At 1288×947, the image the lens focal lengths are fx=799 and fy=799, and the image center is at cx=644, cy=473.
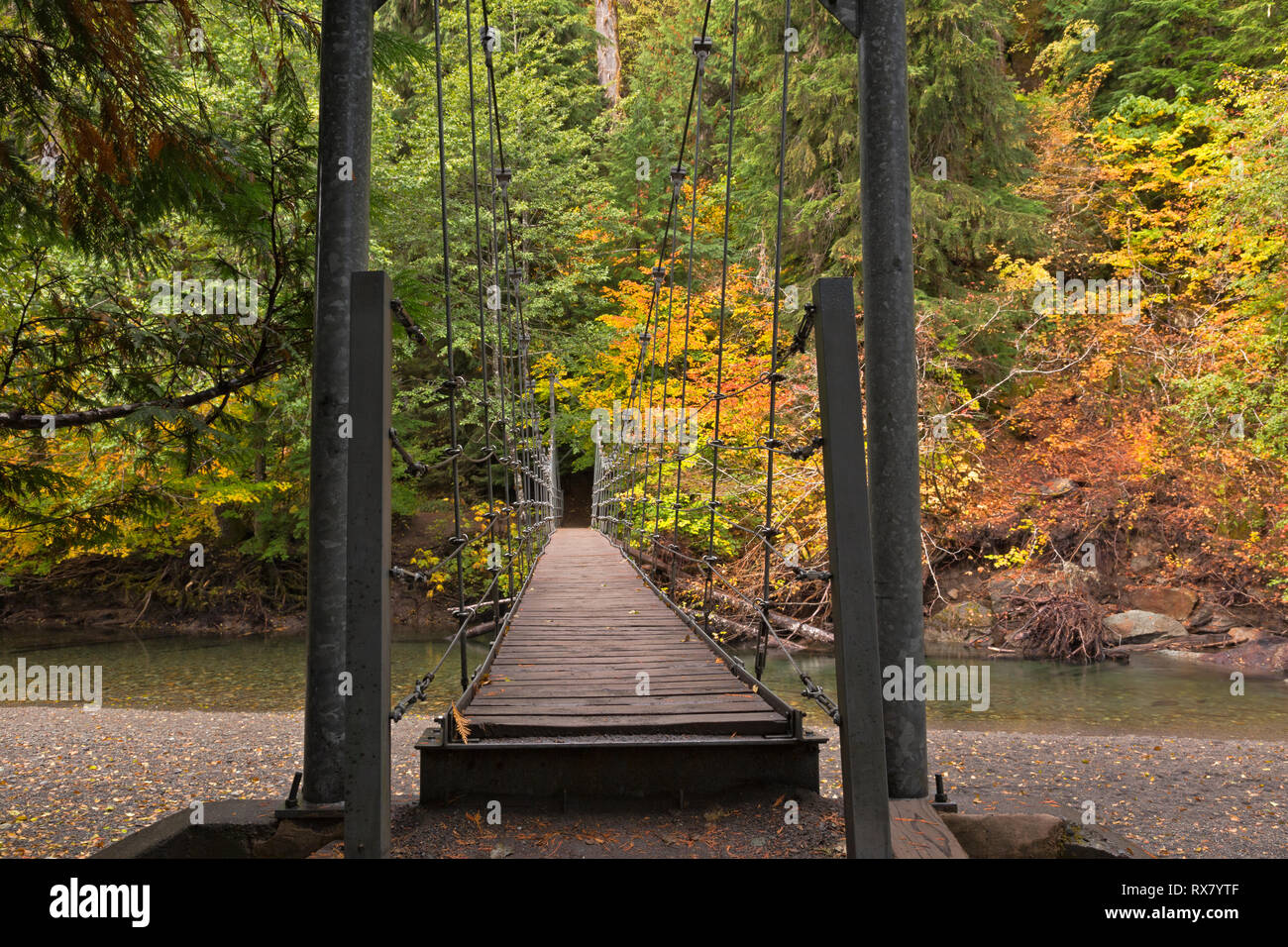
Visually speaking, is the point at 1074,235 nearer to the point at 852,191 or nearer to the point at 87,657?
the point at 852,191

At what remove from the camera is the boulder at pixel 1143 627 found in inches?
356

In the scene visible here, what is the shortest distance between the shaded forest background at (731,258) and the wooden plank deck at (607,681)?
1341 millimetres

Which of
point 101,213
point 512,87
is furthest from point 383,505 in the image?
point 512,87

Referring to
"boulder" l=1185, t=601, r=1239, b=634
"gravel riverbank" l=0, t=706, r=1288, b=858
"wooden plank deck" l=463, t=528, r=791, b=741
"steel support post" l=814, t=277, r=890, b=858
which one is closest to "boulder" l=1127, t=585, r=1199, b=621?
"boulder" l=1185, t=601, r=1239, b=634

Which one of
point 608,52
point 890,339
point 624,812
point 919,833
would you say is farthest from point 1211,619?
point 608,52

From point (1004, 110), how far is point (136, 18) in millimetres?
10701

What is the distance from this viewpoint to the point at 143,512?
9.17 feet

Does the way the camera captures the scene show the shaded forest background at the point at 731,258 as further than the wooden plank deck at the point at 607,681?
Yes

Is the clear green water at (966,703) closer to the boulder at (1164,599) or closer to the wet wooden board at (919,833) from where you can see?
the boulder at (1164,599)

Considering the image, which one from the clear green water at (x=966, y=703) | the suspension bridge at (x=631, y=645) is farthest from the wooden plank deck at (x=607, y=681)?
the clear green water at (x=966, y=703)

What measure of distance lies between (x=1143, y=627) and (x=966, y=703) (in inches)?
144

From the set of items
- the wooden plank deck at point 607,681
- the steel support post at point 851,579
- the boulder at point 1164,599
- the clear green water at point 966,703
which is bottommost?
the clear green water at point 966,703

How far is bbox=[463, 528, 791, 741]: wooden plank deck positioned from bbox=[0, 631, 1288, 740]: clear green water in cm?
232

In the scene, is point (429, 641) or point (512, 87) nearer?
point (429, 641)
